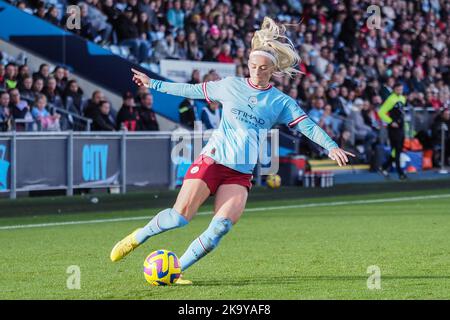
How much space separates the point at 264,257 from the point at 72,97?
1022cm

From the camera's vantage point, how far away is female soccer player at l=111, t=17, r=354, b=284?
347 inches

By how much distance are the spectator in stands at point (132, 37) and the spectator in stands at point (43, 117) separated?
4.60m

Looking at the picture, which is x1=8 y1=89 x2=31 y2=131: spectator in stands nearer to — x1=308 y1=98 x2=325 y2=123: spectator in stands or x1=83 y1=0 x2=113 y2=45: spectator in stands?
x1=83 y1=0 x2=113 y2=45: spectator in stands

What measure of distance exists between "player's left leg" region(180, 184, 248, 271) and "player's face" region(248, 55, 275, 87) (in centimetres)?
93

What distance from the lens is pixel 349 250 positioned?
1157 centimetres

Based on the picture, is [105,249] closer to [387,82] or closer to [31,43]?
[31,43]

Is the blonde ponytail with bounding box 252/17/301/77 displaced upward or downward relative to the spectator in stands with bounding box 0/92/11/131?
upward

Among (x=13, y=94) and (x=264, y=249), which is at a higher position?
(x=13, y=94)

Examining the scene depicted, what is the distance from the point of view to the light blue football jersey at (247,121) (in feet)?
29.2

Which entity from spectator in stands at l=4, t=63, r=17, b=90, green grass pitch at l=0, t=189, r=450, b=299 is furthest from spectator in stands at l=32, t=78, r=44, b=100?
green grass pitch at l=0, t=189, r=450, b=299

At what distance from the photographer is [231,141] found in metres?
8.94

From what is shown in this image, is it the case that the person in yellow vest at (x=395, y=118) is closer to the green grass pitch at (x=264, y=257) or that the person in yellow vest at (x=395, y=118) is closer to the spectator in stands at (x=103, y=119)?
the spectator in stands at (x=103, y=119)

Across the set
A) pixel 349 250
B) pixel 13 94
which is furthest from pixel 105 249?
pixel 13 94

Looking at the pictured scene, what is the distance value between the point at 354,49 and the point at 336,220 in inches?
629
